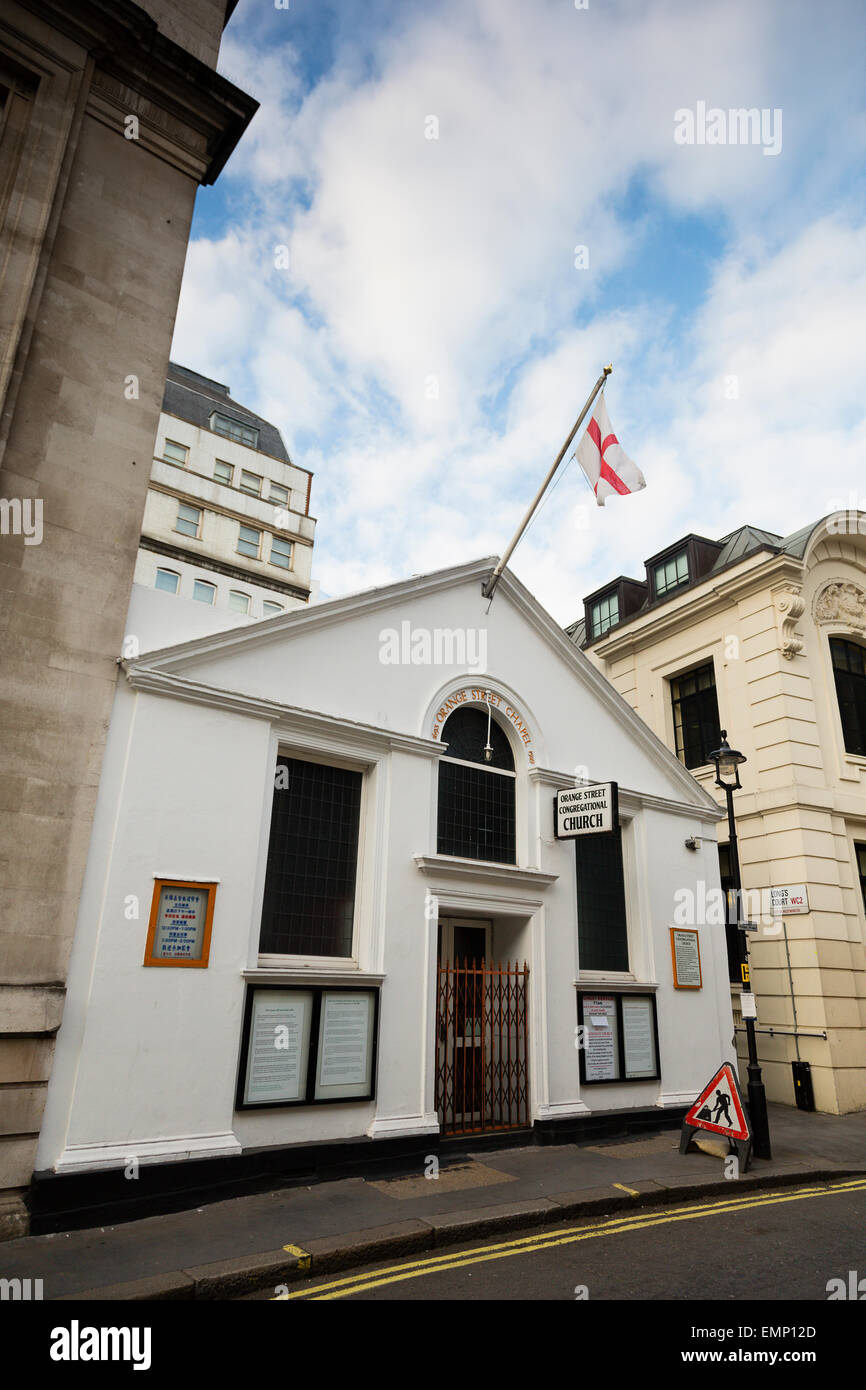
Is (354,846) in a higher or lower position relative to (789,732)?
lower

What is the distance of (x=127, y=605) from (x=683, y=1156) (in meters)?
10.1

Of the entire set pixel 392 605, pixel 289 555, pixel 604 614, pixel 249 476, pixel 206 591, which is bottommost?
pixel 392 605

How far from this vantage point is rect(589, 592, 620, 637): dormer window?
79.5ft

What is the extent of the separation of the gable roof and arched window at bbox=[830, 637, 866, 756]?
5956mm

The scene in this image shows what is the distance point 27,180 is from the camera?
9250mm

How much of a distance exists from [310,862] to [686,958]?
7.33m

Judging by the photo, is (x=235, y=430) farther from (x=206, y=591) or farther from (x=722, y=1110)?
(x=722, y=1110)

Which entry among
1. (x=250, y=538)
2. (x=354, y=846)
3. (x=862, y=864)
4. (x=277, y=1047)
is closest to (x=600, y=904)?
(x=354, y=846)

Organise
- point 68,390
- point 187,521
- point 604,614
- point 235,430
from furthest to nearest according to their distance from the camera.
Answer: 1. point 235,430
2. point 187,521
3. point 604,614
4. point 68,390

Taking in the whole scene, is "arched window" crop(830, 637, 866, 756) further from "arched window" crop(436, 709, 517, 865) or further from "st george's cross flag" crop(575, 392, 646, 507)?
"arched window" crop(436, 709, 517, 865)

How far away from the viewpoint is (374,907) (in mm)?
10227

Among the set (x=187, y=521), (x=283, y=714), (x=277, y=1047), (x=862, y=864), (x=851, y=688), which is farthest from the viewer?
(x=187, y=521)

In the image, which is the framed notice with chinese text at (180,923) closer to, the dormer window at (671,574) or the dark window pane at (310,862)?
the dark window pane at (310,862)
